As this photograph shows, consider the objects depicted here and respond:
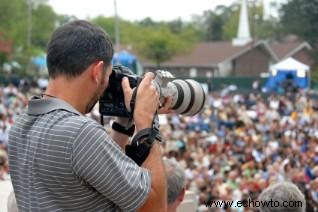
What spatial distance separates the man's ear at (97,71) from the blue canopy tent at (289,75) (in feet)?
73.0

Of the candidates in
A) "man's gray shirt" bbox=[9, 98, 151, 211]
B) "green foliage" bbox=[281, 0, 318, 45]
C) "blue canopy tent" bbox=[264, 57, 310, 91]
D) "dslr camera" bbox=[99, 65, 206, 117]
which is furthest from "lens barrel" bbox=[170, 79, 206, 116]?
"green foliage" bbox=[281, 0, 318, 45]

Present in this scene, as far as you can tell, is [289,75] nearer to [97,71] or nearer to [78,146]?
[97,71]

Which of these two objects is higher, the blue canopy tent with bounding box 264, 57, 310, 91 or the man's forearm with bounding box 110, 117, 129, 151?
the man's forearm with bounding box 110, 117, 129, 151

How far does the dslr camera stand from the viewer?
210cm

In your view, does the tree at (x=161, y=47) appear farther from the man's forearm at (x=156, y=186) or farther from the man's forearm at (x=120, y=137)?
the man's forearm at (x=156, y=186)

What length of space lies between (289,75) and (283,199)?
22.5m

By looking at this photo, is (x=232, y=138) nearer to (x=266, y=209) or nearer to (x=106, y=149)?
(x=266, y=209)

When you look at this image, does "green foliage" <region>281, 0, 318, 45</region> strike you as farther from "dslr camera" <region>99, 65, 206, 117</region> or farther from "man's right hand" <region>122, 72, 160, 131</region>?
"man's right hand" <region>122, 72, 160, 131</region>

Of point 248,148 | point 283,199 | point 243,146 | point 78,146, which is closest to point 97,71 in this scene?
point 78,146

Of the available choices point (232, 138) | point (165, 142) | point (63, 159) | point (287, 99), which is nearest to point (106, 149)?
point (63, 159)

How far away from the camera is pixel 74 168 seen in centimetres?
182

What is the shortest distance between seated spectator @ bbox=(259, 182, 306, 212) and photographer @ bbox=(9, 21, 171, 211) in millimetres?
1111

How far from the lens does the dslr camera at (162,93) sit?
6.90 ft

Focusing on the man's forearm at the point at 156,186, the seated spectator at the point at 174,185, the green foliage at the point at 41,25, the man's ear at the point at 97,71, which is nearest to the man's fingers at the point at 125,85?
the man's ear at the point at 97,71
